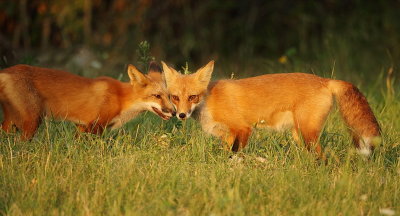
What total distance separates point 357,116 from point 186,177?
1747 mm

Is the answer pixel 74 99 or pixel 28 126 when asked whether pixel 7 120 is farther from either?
pixel 74 99

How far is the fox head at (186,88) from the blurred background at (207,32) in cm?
359

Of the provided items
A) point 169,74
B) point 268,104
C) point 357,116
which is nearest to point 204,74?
point 169,74

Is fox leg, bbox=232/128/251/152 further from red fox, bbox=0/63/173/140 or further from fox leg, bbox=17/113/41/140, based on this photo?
fox leg, bbox=17/113/41/140

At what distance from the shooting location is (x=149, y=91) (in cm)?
584

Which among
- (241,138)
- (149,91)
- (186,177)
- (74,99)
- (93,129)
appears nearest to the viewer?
(186,177)

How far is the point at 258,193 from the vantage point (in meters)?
4.09

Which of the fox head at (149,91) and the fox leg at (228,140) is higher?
the fox head at (149,91)

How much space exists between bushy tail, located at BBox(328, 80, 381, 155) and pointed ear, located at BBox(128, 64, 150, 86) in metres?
1.83

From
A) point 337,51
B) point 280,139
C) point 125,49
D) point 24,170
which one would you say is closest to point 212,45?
point 125,49

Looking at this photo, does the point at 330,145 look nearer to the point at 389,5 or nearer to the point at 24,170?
the point at 24,170

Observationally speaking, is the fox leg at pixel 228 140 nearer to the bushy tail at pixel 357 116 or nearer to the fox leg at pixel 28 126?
the bushy tail at pixel 357 116

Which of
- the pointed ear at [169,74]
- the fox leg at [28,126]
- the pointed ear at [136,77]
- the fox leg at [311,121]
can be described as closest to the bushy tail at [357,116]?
the fox leg at [311,121]

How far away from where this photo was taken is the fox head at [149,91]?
18.9 feet
